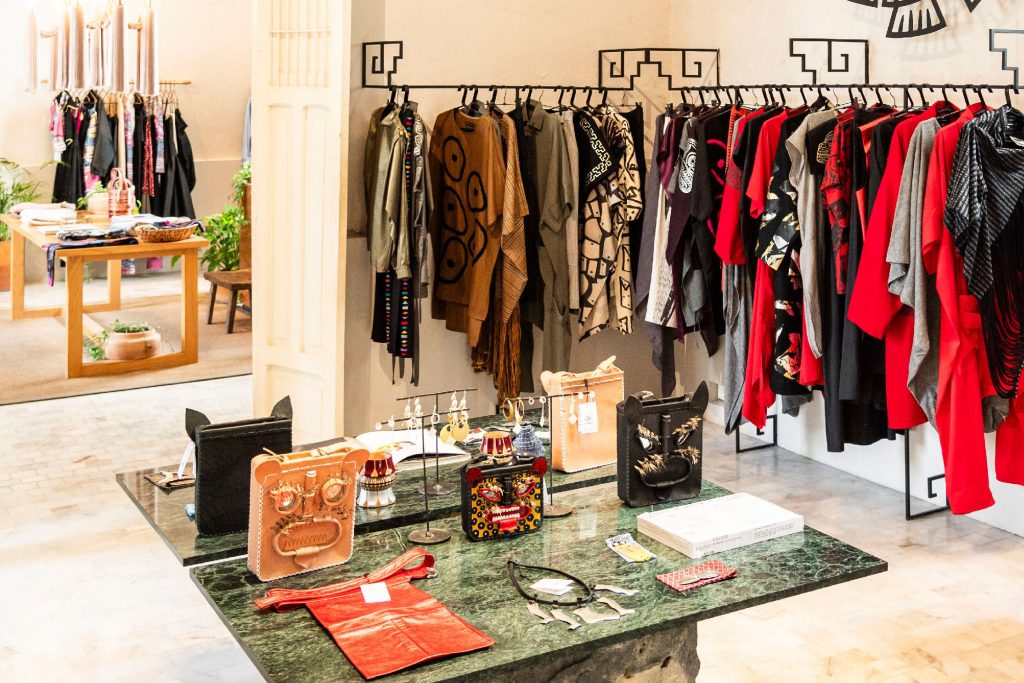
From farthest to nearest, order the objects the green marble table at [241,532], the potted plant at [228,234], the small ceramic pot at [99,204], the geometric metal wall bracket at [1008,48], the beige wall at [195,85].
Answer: the beige wall at [195,85] → the potted plant at [228,234] → the small ceramic pot at [99,204] → the geometric metal wall bracket at [1008,48] → the green marble table at [241,532]

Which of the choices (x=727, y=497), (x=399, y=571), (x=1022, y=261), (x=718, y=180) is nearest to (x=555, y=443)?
(x=727, y=497)

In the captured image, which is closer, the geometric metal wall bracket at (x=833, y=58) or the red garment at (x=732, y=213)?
the red garment at (x=732, y=213)

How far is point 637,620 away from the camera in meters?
2.15

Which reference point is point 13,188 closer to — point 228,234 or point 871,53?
point 228,234

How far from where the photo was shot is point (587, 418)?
2.93 meters

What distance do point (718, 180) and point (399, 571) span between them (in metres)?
2.75

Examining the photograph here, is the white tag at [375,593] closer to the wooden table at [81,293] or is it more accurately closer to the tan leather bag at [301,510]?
the tan leather bag at [301,510]

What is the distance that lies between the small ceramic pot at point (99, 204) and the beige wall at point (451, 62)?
10.3 feet

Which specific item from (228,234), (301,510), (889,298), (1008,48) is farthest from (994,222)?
(228,234)

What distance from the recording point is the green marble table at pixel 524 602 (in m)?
2.01

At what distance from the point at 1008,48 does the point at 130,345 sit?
16.6 ft

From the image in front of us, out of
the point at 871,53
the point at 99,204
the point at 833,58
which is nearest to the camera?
the point at 871,53

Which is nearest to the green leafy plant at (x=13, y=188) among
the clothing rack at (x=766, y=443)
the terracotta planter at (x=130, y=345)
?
the terracotta planter at (x=130, y=345)

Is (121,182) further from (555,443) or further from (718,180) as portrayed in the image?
(555,443)
